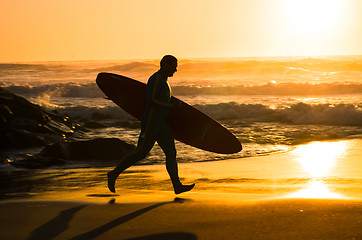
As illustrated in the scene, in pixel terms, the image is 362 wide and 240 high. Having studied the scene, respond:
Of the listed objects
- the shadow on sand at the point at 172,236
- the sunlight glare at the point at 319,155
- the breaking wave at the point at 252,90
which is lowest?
the breaking wave at the point at 252,90

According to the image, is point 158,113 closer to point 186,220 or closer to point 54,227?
point 186,220

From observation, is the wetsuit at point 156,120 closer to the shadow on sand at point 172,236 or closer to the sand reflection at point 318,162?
the sand reflection at point 318,162

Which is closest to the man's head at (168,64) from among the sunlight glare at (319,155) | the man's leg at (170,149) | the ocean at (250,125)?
the man's leg at (170,149)

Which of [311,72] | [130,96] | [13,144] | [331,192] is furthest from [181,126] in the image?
[311,72]

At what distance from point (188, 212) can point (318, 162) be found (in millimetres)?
5160

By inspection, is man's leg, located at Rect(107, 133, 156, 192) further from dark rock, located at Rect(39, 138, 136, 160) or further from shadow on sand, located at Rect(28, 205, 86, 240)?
dark rock, located at Rect(39, 138, 136, 160)

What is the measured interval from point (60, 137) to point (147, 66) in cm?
4375

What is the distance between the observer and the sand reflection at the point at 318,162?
5.48 meters

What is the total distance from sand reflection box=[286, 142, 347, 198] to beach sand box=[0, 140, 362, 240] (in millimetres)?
31

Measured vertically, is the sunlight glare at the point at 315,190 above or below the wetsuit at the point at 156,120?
below

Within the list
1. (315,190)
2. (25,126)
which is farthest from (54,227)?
(25,126)

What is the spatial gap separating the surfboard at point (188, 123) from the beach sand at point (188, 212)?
1.95 feet

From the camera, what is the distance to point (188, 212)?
434 cm

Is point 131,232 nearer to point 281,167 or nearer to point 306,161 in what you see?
point 281,167
